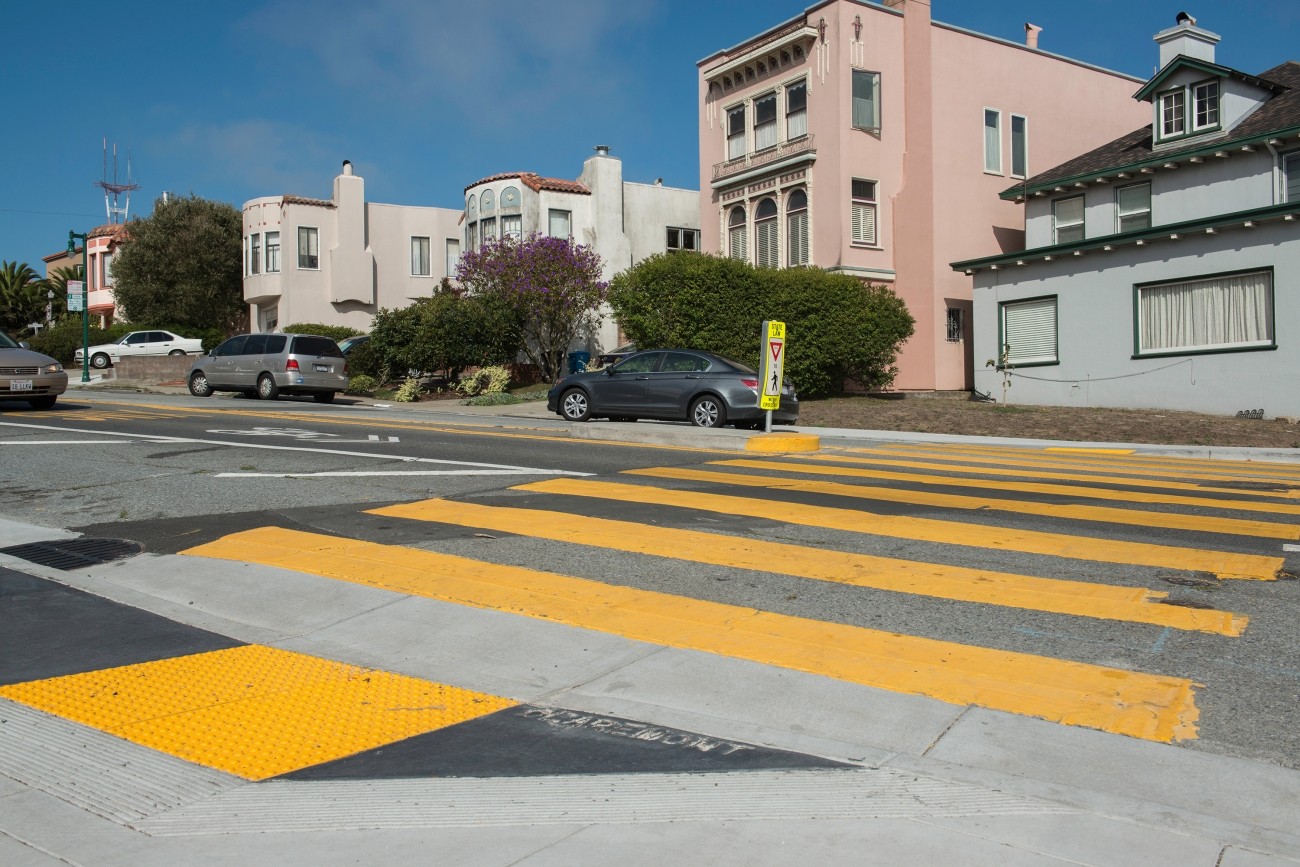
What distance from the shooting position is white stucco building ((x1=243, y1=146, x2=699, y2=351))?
38531mm

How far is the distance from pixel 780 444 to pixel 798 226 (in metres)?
18.0

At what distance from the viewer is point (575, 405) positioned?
20.7 m

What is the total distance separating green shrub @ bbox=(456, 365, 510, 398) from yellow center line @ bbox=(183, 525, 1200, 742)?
2099 cm

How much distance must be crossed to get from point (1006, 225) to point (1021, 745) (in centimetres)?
3122

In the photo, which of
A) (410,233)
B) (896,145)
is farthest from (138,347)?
(896,145)

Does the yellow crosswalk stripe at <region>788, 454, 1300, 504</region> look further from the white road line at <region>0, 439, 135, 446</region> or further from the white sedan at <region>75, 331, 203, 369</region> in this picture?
the white sedan at <region>75, 331, 203, 369</region>

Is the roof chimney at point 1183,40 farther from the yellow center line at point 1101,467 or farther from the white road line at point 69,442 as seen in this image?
the white road line at point 69,442

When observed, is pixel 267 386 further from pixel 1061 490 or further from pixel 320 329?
pixel 1061 490

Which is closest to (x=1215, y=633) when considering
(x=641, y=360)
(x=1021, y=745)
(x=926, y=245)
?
(x=1021, y=745)

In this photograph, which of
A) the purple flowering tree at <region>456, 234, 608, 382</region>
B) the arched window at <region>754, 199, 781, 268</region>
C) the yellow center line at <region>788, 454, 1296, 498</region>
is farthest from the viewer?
the arched window at <region>754, 199, 781, 268</region>

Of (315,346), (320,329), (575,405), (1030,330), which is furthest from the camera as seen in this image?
(320,329)

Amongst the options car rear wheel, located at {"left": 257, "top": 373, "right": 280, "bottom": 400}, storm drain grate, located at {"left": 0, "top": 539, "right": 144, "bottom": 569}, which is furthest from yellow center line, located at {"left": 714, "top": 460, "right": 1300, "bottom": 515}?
car rear wheel, located at {"left": 257, "top": 373, "right": 280, "bottom": 400}

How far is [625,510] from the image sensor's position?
9.34 meters

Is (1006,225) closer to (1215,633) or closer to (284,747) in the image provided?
(1215,633)
